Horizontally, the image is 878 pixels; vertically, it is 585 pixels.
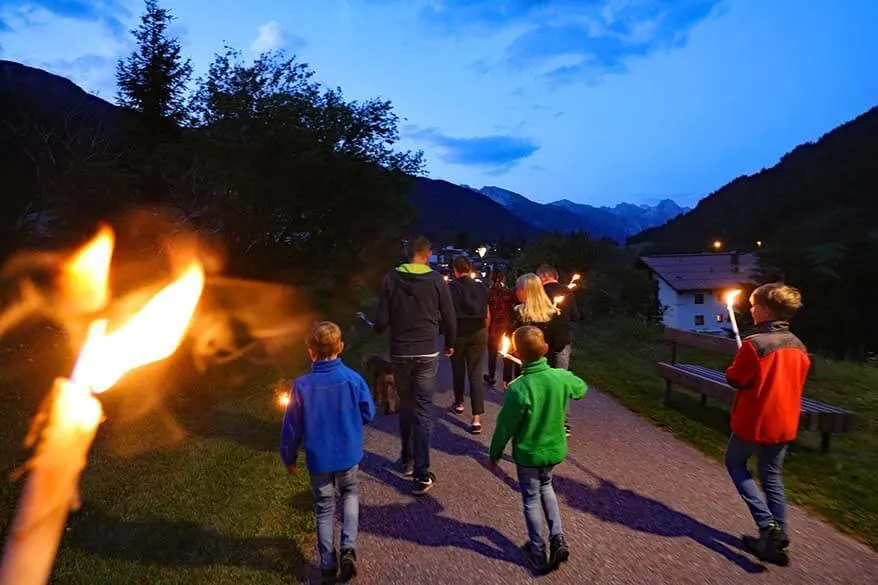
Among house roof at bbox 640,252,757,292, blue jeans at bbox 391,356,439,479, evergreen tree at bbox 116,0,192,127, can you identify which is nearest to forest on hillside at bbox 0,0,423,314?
evergreen tree at bbox 116,0,192,127

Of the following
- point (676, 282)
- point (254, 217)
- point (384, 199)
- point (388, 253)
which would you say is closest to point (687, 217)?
point (676, 282)

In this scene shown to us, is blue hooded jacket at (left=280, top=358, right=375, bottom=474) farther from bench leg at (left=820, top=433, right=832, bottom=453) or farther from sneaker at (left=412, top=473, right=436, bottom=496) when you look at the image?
bench leg at (left=820, top=433, right=832, bottom=453)

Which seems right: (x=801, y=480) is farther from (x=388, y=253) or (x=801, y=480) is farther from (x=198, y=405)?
(x=388, y=253)

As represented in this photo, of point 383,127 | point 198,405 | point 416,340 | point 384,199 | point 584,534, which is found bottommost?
point 198,405

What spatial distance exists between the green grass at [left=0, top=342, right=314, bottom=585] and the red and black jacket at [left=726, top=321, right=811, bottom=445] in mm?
3679

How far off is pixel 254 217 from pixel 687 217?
92676 millimetres

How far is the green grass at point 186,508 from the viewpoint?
4293mm

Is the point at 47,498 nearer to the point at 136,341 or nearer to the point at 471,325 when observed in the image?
the point at 136,341

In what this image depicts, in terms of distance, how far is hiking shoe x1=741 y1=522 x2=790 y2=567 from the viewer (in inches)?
166

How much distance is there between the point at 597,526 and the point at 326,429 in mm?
2561

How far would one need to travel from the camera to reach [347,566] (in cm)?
405

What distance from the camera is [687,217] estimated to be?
3903 inches

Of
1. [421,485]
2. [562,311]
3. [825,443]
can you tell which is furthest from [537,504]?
[825,443]

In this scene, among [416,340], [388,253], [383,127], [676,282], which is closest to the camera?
[416,340]
